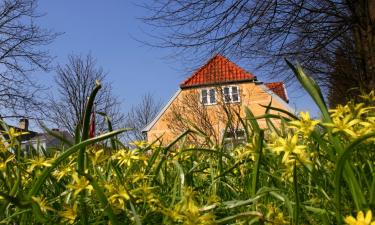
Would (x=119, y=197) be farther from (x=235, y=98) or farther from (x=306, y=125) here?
(x=235, y=98)

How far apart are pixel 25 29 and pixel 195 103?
7270 millimetres

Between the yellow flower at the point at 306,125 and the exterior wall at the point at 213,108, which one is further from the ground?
the exterior wall at the point at 213,108

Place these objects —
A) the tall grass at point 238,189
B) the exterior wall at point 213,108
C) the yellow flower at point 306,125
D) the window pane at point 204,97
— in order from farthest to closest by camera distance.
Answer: the window pane at point 204,97
the exterior wall at point 213,108
the yellow flower at point 306,125
the tall grass at point 238,189

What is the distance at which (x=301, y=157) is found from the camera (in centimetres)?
87

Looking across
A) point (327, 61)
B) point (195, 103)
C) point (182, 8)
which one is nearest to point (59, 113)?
point (195, 103)

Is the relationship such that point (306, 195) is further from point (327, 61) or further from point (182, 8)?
point (327, 61)

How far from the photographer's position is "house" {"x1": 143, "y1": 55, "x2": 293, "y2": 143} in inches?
Answer: 132

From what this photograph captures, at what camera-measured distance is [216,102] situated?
1553 cm

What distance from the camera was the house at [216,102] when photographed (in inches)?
132

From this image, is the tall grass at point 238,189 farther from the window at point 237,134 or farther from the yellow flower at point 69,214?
the window at point 237,134

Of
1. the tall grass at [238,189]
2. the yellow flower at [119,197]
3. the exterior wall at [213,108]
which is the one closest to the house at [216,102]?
the exterior wall at [213,108]

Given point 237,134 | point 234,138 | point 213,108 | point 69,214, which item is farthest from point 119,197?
point 213,108

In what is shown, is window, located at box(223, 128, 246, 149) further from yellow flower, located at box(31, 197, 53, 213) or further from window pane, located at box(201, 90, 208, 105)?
window pane, located at box(201, 90, 208, 105)

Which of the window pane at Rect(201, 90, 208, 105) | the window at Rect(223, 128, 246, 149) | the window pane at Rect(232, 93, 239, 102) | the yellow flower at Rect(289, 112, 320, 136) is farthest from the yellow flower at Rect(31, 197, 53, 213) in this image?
the window pane at Rect(232, 93, 239, 102)
